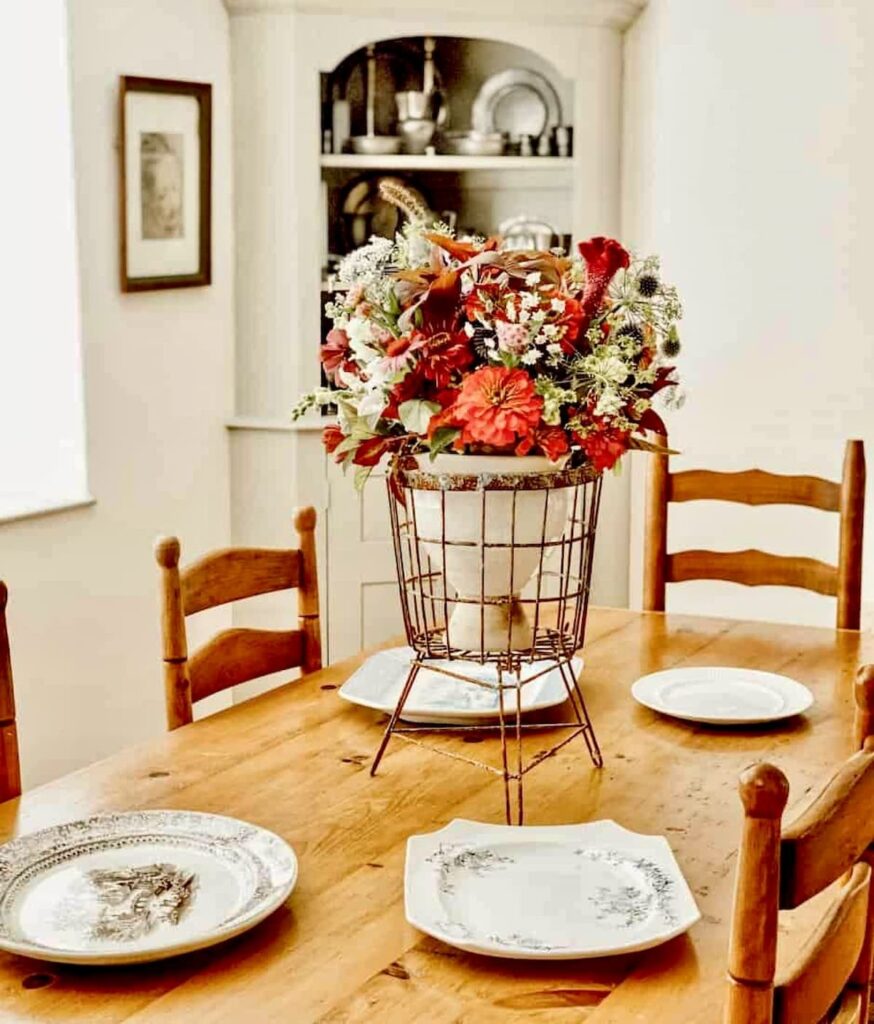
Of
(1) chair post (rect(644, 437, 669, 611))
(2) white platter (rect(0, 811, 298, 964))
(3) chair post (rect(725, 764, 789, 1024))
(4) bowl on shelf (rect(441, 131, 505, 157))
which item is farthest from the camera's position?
(4) bowl on shelf (rect(441, 131, 505, 157))

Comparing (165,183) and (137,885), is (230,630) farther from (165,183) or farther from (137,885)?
(165,183)

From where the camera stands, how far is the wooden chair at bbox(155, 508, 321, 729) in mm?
2131

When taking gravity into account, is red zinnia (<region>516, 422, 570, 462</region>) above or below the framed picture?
below

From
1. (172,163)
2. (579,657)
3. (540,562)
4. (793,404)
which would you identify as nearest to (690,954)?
(540,562)

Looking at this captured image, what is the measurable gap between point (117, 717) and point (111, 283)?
1004 millimetres

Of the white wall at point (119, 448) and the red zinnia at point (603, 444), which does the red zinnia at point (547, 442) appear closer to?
the red zinnia at point (603, 444)

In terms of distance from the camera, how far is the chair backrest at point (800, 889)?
102 cm

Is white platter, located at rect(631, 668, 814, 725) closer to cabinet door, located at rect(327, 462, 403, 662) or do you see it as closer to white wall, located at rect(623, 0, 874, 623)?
white wall, located at rect(623, 0, 874, 623)

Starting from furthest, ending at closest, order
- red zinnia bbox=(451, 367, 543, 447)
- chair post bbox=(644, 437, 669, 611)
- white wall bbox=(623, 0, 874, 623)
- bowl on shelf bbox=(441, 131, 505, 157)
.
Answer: bowl on shelf bbox=(441, 131, 505, 157) < white wall bbox=(623, 0, 874, 623) < chair post bbox=(644, 437, 669, 611) < red zinnia bbox=(451, 367, 543, 447)

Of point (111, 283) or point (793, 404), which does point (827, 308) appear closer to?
point (793, 404)

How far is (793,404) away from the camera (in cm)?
351

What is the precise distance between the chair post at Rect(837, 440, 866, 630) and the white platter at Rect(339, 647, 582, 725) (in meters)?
0.62

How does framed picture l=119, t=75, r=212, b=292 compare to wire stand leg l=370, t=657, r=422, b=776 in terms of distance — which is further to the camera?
framed picture l=119, t=75, r=212, b=292

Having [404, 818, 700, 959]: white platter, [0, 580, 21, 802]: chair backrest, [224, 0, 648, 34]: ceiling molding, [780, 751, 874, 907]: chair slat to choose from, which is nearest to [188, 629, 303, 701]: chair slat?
[0, 580, 21, 802]: chair backrest
